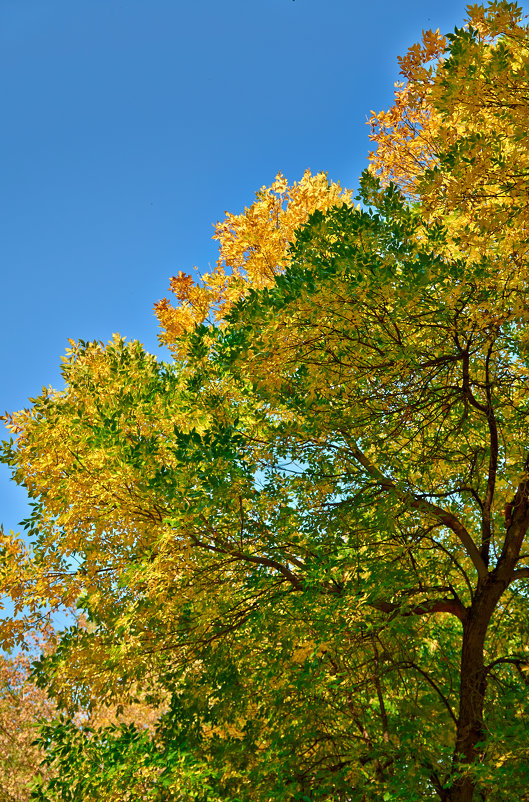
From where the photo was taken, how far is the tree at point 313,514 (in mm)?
4996

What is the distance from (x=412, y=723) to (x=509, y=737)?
45.3 inches

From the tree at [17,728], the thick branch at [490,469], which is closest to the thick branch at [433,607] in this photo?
the thick branch at [490,469]

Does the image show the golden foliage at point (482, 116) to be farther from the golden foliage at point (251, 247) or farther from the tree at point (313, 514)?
the golden foliage at point (251, 247)

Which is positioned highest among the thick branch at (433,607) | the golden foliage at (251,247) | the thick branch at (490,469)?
the golden foliage at (251,247)

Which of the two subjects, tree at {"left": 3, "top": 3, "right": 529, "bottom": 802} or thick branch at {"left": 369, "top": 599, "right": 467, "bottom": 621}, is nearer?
tree at {"left": 3, "top": 3, "right": 529, "bottom": 802}

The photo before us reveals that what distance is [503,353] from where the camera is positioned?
6.78 m

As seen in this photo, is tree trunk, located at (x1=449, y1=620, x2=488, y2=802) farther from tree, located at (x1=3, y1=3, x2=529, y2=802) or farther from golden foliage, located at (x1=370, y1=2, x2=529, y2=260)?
Answer: golden foliage, located at (x1=370, y1=2, x2=529, y2=260)

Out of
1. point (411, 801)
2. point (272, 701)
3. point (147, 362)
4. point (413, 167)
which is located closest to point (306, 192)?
point (413, 167)

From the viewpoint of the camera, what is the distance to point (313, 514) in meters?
6.55

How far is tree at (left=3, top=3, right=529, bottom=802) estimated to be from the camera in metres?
5.00

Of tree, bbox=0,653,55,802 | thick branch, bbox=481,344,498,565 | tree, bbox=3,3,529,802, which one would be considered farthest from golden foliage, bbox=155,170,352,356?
tree, bbox=0,653,55,802

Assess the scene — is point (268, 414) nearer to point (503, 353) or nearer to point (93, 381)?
point (93, 381)

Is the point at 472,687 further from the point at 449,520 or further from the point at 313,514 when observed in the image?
the point at 313,514

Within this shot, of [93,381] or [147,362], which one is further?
[147,362]
